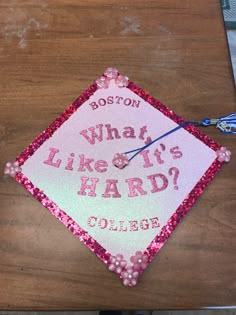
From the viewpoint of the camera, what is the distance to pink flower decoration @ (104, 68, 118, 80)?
0.72m

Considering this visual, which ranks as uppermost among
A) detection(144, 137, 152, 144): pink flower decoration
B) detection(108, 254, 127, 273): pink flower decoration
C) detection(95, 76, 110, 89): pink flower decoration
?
detection(95, 76, 110, 89): pink flower decoration

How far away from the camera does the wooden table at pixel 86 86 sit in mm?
577

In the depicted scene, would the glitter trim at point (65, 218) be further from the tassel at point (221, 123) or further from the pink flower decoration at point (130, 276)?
the tassel at point (221, 123)

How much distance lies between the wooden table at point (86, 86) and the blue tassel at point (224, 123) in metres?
0.01

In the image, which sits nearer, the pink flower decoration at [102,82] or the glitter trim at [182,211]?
the glitter trim at [182,211]

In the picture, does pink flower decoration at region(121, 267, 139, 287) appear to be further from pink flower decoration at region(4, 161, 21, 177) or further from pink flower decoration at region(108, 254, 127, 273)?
pink flower decoration at region(4, 161, 21, 177)

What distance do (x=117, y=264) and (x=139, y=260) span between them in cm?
3

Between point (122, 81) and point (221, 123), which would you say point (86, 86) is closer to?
point (122, 81)

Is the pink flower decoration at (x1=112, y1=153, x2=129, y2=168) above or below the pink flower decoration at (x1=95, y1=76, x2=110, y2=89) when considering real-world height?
below

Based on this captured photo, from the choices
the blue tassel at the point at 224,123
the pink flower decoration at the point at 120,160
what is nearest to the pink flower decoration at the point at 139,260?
the pink flower decoration at the point at 120,160

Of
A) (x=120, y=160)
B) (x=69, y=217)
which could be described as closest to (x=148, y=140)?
(x=120, y=160)

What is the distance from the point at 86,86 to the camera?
71 cm

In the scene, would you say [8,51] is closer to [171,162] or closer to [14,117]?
[14,117]

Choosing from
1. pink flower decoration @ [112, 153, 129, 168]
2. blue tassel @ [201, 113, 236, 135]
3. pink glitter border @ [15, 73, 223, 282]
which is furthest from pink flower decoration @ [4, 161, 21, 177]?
blue tassel @ [201, 113, 236, 135]
